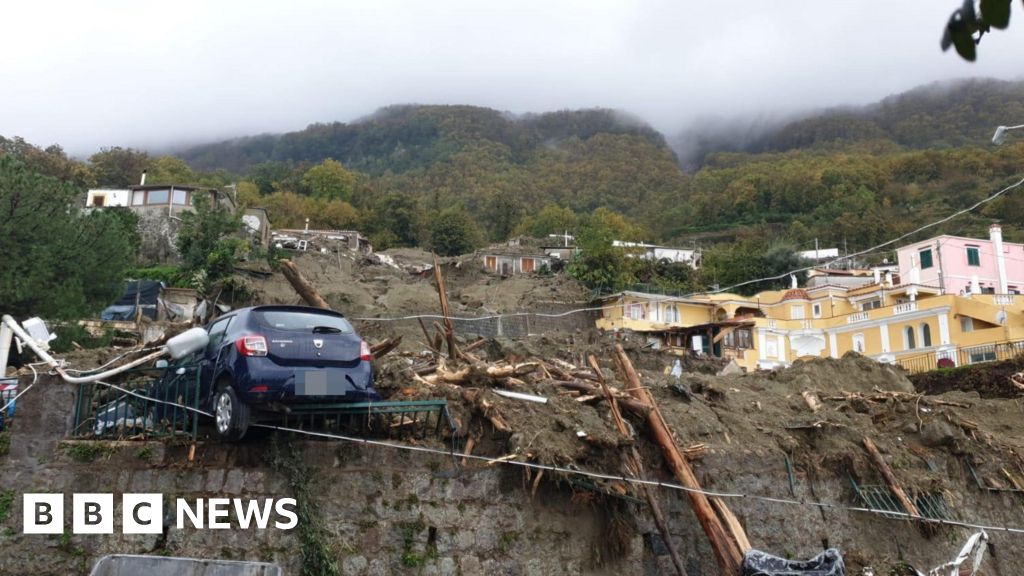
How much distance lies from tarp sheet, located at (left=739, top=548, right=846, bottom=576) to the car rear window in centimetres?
486

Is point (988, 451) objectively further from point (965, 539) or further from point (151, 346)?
point (151, 346)

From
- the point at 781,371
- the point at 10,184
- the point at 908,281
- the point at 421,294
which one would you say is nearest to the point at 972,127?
the point at 908,281

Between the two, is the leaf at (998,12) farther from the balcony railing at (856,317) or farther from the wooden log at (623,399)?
the balcony railing at (856,317)

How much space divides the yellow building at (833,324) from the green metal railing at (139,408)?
88.9ft

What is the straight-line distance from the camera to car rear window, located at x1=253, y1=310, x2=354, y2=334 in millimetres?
7836

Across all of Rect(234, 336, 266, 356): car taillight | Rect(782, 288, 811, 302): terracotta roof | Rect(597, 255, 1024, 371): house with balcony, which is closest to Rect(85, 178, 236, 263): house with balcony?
Rect(597, 255, 1024, 371): house with balcony

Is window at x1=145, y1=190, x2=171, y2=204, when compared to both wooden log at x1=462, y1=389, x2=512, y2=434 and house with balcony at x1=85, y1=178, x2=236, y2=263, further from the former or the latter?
wooden log at x1=462, y1=389, x2=512, y2=434

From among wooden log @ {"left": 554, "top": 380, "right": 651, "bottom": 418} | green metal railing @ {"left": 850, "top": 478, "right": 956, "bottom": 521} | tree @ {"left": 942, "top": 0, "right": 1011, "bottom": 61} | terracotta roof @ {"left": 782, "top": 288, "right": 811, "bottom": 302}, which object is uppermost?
terracotta roof @ {"left": 782, "top": 288, "right": 811, "bottom": 302}

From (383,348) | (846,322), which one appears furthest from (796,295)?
(383,348)

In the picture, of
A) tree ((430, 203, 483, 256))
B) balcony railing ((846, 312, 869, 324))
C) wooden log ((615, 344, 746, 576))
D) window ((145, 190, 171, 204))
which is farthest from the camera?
tree ((430, 203, 483, 256))

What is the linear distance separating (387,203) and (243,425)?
69595 mm

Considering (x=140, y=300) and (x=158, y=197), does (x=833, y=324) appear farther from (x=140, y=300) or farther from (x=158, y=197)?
(x=158, y=197)

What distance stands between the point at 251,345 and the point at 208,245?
33937 millimetres

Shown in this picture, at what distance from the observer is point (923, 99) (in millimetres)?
147875
